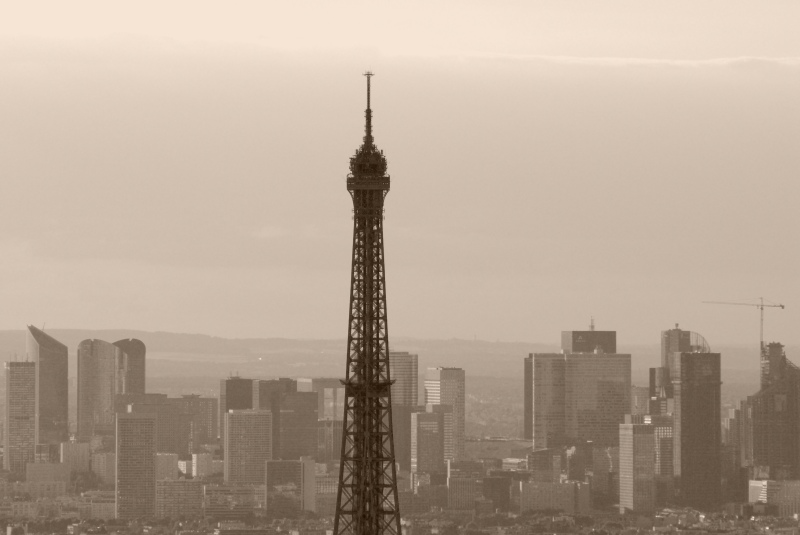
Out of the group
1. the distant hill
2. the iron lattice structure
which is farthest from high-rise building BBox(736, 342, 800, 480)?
the iron lattice structure

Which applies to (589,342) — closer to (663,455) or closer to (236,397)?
(663,455)

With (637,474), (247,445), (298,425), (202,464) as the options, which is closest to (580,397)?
(637,474)

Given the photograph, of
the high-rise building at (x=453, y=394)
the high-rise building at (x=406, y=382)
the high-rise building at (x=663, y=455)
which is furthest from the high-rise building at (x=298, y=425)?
the high-rise building at (x=663, y=455)

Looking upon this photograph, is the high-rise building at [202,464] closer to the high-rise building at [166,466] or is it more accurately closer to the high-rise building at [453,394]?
the high-rise building at [166,466]

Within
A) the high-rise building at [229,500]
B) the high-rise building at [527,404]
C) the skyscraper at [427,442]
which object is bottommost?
the high-rise building at [229,500]

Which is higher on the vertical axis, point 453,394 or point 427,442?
point 453,394

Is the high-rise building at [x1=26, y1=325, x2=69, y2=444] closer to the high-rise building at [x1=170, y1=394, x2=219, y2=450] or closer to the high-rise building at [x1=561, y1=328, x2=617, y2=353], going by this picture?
the high-rise building at [x1=170, y1=394, x2=219, y2=450]

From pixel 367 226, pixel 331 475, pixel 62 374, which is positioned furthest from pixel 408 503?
pixel 367 226
